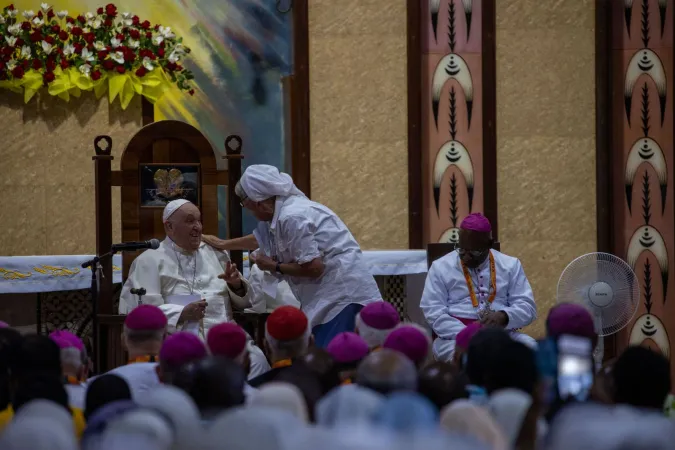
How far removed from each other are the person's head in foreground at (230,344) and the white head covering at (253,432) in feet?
5.07

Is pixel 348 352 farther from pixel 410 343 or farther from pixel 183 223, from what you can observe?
pixel 183 223

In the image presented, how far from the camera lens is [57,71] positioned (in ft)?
28.6

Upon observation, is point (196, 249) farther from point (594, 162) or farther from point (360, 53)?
point (594, 162)

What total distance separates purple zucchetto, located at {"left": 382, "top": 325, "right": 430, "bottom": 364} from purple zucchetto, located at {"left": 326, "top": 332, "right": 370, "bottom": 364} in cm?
14

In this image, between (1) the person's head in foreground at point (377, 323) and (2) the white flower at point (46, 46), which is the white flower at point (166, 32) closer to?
(2) the white flower at point (46, 46)

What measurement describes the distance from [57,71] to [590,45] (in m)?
4.92

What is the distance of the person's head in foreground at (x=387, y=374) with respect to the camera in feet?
10.2

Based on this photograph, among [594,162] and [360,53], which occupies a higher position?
[360,53]

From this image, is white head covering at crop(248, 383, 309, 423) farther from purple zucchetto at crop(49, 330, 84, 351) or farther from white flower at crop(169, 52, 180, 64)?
white flower at crop(169, 52, 180, 64)

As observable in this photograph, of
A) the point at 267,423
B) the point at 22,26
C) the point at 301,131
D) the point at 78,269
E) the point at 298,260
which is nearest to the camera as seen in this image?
the point at 267,423

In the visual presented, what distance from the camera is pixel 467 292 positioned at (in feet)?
22.1

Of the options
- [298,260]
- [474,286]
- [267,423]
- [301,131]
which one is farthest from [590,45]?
[267,423]

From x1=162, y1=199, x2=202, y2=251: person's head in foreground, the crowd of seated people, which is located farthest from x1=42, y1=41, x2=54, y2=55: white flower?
the crowd of seated people

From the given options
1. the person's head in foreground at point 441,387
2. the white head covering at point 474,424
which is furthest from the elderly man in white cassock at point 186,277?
the white head covering at point 474,424
